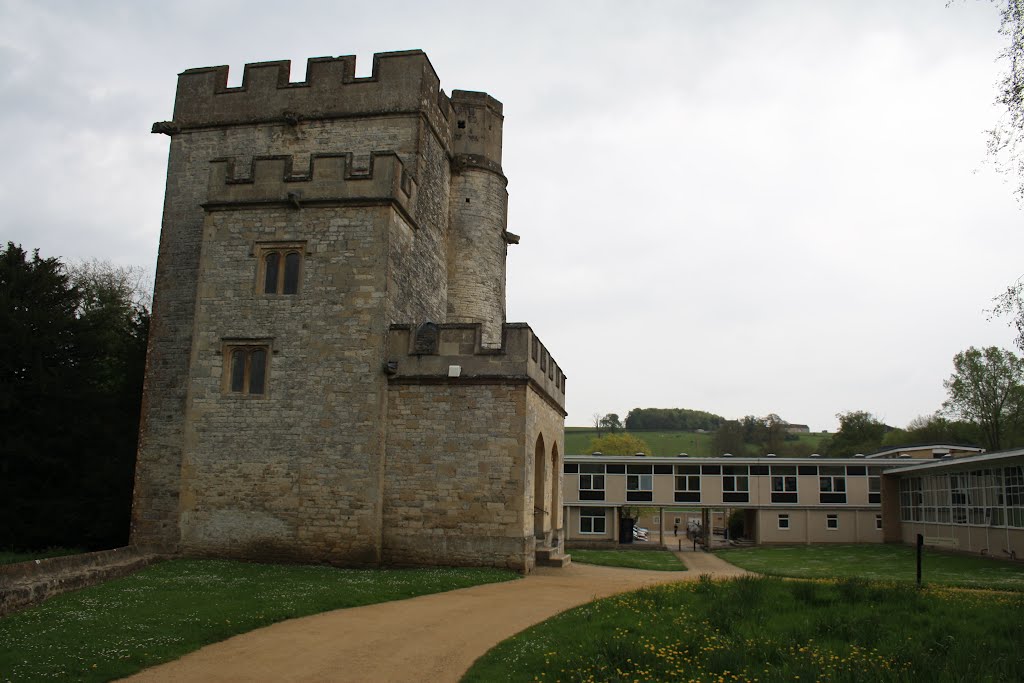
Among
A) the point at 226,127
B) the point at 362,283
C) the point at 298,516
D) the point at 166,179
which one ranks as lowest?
the point at 298,516

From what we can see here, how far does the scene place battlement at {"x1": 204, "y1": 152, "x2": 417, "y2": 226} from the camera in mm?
18438

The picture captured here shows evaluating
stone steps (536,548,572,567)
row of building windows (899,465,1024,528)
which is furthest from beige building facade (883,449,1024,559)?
stone steps (536,548,572,567)

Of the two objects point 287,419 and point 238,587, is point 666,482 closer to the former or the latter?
point 287,419

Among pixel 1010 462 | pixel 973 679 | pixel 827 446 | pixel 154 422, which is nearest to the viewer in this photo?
pixel 973 679

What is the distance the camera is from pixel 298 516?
17.4 m

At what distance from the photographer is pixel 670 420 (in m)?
128

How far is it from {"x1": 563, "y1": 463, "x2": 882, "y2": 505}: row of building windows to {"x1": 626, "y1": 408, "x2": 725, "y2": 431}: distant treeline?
3350 inches

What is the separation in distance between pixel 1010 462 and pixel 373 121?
22307 mm

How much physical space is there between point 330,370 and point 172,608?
22.9 feet

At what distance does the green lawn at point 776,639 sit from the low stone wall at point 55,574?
7.17 m

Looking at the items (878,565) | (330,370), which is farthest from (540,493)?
(878,565)

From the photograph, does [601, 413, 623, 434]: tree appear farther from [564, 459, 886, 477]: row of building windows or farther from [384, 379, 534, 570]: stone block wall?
[384, 379, 534, 570]: stone block wall

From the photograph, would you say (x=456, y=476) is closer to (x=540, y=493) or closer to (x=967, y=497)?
(x=540, y=493)

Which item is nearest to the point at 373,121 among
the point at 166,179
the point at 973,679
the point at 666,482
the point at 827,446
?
the point at 166,179
